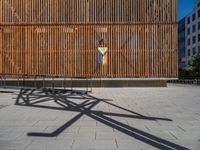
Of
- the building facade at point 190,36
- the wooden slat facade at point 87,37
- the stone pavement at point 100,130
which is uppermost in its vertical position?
the building facade at point 190,36

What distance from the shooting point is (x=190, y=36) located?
192 feet

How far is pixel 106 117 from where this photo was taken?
7148 millimetres

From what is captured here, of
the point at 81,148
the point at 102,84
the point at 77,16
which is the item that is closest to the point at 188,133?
the point at 81,148

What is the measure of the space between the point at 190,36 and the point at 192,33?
4.64 ft

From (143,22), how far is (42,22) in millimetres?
8858

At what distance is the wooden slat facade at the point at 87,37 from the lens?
19750mm

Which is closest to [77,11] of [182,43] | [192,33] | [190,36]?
[192,33]

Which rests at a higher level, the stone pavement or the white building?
the white building

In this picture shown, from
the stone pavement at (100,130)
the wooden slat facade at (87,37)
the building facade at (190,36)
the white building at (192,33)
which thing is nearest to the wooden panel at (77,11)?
the wooden slat facade at (87,37)

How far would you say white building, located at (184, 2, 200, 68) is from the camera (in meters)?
53.6

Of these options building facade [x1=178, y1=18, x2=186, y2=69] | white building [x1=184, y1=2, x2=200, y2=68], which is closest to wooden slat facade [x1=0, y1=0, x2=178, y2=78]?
white building [x1=184, y1=2, x2=200, y2=68]

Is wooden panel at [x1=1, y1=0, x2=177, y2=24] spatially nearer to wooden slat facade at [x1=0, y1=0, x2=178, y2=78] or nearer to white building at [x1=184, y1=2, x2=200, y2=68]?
wooden slat facade at [x1=0, y1=0, x2=178, y2=78]

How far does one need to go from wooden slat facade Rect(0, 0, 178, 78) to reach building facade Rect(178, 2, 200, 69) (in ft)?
105

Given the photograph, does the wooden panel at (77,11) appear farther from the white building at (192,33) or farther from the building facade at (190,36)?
the white building at (192,33)
